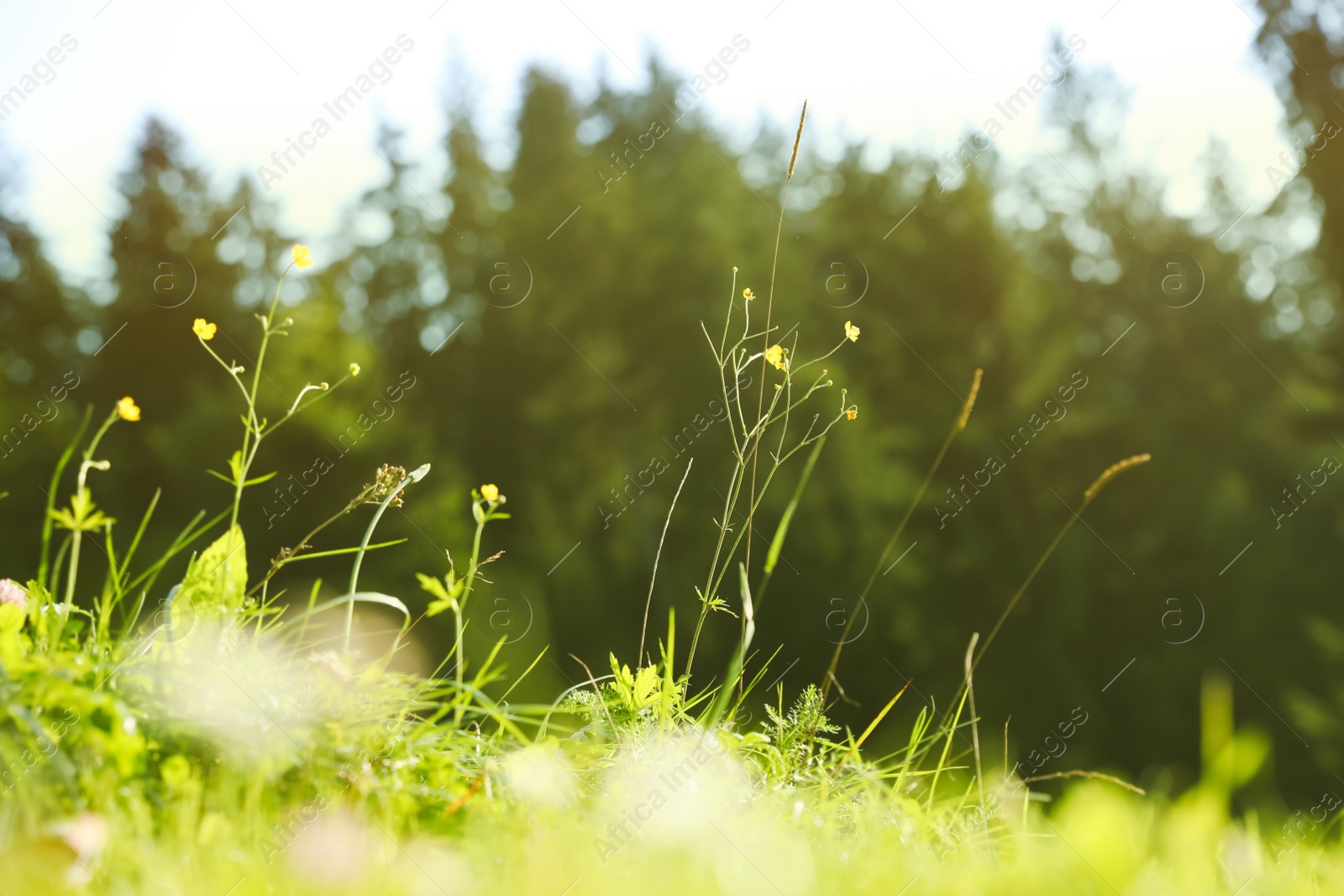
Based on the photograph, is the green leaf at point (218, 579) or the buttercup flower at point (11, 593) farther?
the buttercup flower at point (11, 593)

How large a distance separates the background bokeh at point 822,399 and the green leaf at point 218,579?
28.4 ft

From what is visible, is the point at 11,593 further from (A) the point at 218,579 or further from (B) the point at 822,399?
(B) the point at 822,399

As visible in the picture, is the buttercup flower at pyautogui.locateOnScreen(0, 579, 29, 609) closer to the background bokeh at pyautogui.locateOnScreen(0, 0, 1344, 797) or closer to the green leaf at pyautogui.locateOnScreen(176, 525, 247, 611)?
the green leaf at pyautogui.locateOnScreen(176, 525, 247, 611)

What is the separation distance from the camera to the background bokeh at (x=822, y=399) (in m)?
10.9

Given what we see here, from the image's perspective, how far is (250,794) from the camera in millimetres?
813

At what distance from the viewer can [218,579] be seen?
113cm

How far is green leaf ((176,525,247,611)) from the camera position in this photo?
111cm

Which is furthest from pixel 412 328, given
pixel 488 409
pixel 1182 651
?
pixel 1182 651

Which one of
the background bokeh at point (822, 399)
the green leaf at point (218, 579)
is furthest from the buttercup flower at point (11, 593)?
the background bokeh at point (822, 399)

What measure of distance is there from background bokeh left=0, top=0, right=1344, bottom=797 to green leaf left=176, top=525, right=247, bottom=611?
8658 mm

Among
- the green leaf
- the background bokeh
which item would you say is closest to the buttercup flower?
the green leaf

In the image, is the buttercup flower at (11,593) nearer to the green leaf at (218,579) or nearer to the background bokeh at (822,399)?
the green leaf at (218,579)

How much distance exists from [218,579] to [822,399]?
10969 mm

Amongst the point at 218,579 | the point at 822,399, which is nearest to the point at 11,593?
the point at 218,579
